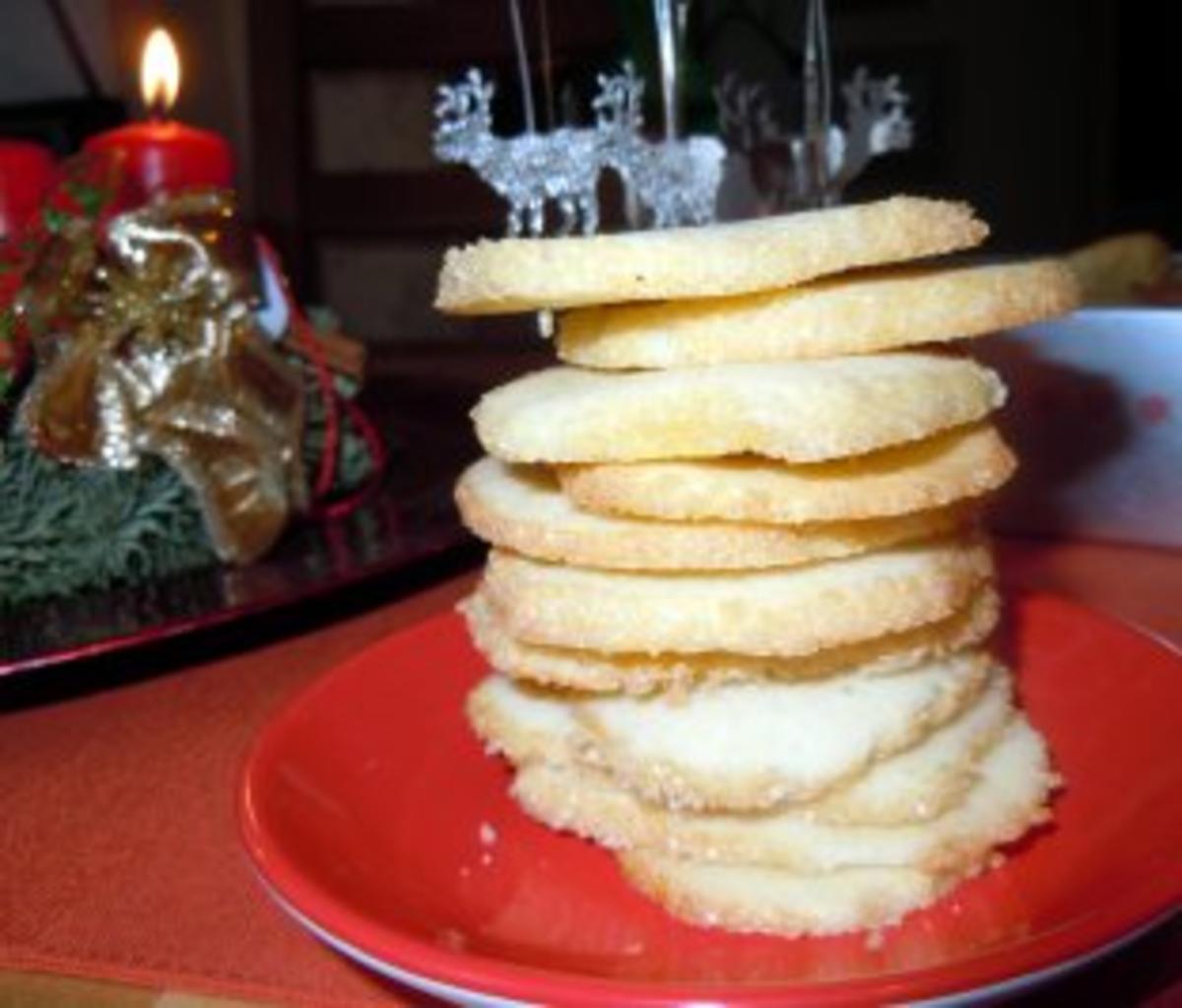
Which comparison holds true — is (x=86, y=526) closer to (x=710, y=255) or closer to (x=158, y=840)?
(x=158, y=840)

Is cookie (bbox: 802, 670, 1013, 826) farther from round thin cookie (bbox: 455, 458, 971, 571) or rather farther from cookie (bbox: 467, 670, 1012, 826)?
round thin cookie (bbox: 455, 458, 971, 571)

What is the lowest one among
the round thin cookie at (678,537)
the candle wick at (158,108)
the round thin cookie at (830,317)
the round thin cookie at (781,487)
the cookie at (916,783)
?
the cookie at (916,783)

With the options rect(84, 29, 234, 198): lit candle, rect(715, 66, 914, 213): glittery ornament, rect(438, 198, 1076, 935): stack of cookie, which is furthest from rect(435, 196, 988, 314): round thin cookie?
rect(715, 66, 914, 213): glittery ornament

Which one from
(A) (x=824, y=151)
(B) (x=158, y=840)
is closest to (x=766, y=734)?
(B) (x=158, y=840)

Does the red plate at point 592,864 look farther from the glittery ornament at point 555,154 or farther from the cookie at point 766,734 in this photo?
the glittery ornament at point 555,154

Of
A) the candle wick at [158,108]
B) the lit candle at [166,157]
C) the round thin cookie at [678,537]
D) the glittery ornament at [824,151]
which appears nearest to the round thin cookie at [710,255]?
the round thin cookie at [678,537]

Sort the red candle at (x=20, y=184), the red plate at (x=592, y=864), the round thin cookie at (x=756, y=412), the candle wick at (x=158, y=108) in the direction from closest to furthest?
the red plate at (x=592, y=864) < the round thin cookie at (x=756, y=412) < the red candle at (x=20, y=184) < the candle wick at (x=158, y=108)

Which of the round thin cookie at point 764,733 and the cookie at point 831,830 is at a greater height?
the round thin cookie at point 764,733

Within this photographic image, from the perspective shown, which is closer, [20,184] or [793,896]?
[793,896]
